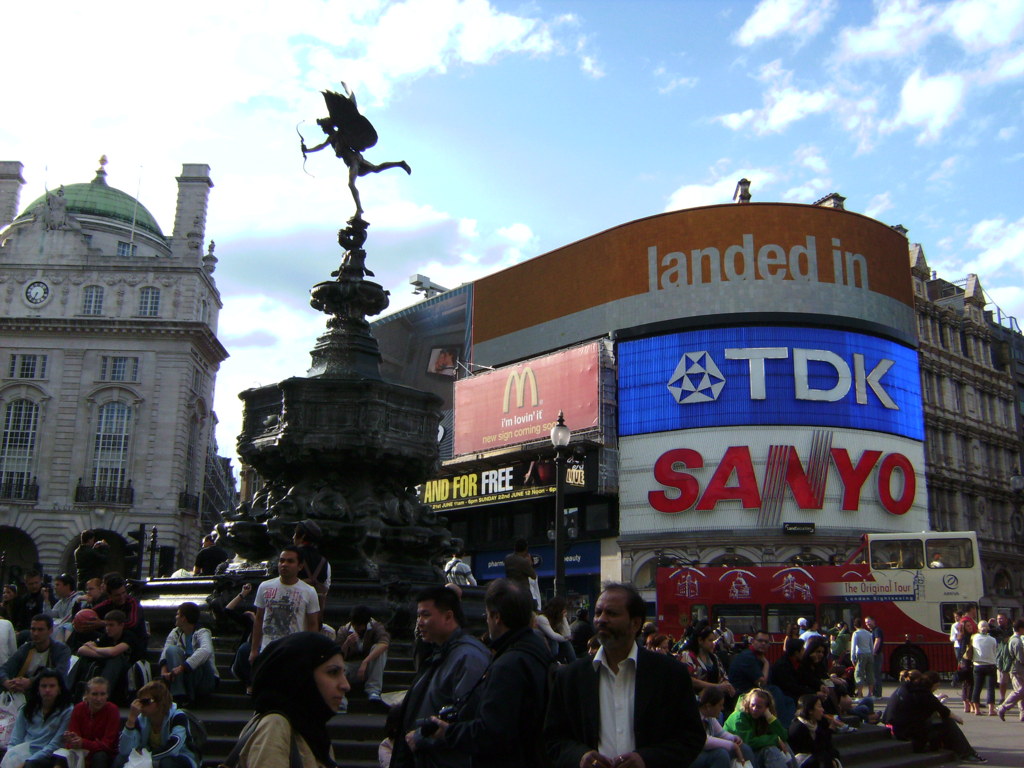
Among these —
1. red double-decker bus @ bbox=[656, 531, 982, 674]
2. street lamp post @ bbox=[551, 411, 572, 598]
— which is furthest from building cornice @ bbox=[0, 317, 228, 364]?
street lamp post @ bbox=[551, 411, 572, 598]

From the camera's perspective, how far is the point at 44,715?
7.19 m

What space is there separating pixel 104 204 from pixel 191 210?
20.9 ft

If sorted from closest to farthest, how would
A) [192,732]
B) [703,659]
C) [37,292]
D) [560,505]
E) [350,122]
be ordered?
[192,732]
[703,659]
[350,122]
[560,505]
[37,292]

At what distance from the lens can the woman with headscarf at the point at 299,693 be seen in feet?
10.8

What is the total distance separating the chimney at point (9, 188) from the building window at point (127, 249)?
18.0ft

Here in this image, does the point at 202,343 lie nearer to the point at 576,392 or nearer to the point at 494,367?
the point at 494,367

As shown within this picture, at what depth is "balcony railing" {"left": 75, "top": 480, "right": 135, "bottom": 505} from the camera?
Answer: 4500 centimetres

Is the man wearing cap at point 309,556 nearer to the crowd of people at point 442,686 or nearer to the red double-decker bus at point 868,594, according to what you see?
the crowd of people at point 442,686

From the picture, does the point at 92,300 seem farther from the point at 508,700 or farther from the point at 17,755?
the point at 508,700

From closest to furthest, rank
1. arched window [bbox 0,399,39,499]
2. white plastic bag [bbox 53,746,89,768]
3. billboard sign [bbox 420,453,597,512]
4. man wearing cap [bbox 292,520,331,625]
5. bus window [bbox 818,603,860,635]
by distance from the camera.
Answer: white plastic bag [bbox 53,746,89,768], man wearing cap [bbox 292,520,331,625], bus window [bbox 818,603,860,635], billboard sign [bbox 420,453,597,512], arched window [bbox 0,399,39,499]

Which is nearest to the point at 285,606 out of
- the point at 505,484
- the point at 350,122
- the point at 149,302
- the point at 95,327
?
the point at 350,122

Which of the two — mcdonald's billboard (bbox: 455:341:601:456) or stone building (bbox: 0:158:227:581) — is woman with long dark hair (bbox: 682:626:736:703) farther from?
stone building (bbox: 0:158:227:581)

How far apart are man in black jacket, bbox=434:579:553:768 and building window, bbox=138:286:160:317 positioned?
46950mm

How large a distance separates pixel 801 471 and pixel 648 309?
10142 mm
